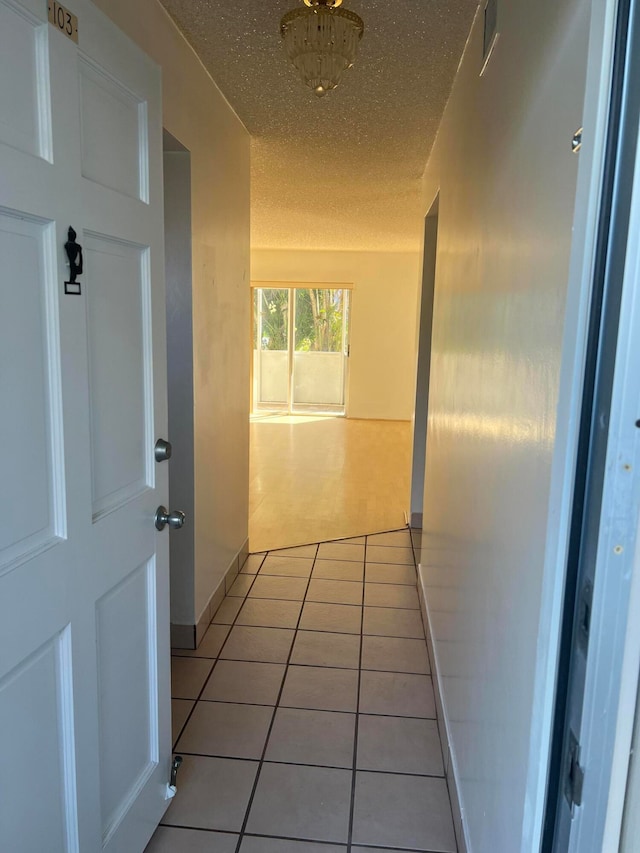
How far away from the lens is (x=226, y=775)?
6.07 ft

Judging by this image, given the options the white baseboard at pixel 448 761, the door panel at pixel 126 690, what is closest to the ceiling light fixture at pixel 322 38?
the door panel at pixel 126 690

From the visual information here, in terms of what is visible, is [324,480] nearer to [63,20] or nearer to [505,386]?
[505,386]

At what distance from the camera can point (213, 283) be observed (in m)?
2.70

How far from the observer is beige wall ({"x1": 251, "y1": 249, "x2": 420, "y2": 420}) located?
8.27 metres

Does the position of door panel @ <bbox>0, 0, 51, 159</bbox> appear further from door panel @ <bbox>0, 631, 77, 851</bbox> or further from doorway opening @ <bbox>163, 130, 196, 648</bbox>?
doorway opening @ <bbox>163, 130, 196, 648</bbox>

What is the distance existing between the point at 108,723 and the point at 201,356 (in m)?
1.57

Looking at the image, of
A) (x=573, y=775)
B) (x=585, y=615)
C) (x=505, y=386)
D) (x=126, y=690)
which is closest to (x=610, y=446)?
(x=585, y=615)

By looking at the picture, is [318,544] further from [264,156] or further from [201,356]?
[264,156]

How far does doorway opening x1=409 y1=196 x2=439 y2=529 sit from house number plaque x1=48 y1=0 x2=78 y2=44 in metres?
3.05

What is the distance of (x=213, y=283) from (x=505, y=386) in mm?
1782

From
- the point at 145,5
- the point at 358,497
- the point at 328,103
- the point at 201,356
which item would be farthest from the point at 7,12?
the point at 358,497

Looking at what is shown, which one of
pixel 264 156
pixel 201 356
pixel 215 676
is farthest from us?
pixel 264 156

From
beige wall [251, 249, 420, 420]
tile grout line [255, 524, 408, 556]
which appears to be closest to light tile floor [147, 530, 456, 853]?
tile grout line [255, 524, 408, 556]

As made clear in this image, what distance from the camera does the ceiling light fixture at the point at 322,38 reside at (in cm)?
172
